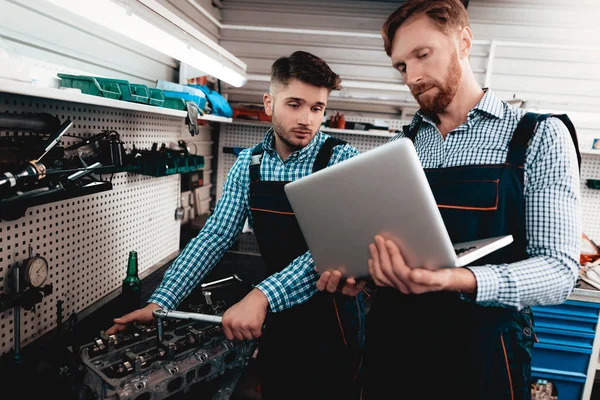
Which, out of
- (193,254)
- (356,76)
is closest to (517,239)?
(193,254)

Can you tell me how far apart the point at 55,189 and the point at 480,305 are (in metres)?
1.34

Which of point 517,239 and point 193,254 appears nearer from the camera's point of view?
point 517,239

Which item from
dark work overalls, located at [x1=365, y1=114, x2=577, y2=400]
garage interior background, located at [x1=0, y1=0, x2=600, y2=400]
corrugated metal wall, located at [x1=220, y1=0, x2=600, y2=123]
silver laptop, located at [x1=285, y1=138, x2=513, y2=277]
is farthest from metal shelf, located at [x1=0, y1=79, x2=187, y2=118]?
corrugated metal wall, located at [x1=220, y1=0, x2=600, y2=123]

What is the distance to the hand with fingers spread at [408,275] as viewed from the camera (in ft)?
2.69

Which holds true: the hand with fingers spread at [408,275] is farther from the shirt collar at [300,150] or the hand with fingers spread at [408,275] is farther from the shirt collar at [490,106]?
the shirt collar at [300,150]

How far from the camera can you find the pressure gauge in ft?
4.53

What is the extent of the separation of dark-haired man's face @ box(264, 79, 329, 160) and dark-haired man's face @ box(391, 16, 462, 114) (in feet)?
1.86

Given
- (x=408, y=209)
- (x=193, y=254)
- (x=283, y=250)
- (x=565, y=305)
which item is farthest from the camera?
(x=565, y=305)

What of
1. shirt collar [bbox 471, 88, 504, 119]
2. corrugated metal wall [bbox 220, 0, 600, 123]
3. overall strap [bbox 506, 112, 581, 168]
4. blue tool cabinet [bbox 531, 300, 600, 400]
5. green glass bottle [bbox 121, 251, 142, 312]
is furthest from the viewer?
corrugated metal wall [bbox 220, 0, 600, 123]

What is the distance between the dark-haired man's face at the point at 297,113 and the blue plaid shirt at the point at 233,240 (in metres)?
0.05

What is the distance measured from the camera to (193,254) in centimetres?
146

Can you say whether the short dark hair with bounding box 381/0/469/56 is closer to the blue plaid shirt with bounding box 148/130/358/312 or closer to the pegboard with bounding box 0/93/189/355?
the blue plaid shirt with bounding box 148/130/358/312

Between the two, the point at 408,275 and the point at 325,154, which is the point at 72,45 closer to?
the point at 325,154

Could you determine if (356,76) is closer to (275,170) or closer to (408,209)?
(275,170)
